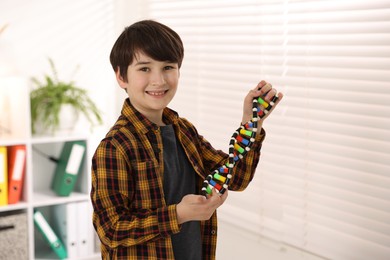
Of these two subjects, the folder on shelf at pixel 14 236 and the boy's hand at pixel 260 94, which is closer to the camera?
the boy's hand at pixel 260 94

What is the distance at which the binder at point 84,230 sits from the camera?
10.6 feet

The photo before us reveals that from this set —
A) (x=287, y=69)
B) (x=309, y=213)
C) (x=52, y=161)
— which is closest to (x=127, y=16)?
(x=52, y=161)

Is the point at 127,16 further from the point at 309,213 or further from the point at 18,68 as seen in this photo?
the point at 309,213

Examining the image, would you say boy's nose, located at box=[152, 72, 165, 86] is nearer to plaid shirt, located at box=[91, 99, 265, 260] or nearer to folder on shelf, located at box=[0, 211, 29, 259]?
plaid shirt, located at box=[91, 99, 265, 260]

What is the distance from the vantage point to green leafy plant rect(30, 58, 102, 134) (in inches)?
125

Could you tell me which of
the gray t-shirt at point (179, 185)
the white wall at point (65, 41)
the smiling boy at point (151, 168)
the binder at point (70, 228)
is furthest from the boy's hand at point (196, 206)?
the white wall at point (65, 41)

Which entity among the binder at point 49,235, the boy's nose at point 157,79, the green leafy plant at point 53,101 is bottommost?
the binder at point 49,235

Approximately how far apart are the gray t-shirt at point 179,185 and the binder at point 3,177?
4.92ft

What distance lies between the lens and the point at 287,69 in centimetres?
233

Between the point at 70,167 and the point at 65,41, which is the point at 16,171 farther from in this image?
the point at 65,41

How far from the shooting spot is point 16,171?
3.03m

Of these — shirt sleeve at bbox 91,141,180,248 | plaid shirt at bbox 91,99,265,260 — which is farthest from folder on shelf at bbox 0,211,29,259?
shirt sleeve at bbox 91,141,180,248

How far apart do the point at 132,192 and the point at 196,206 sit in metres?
0.20

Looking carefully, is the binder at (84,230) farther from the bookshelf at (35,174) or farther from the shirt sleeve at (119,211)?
the shirt sleeve at (119,211)
